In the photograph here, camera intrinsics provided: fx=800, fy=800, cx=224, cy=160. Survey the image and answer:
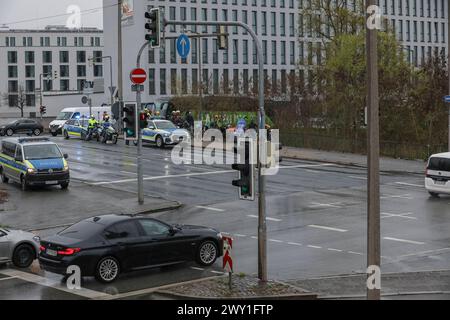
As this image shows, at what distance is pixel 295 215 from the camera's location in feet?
83.9

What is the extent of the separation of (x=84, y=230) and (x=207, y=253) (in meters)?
2.95

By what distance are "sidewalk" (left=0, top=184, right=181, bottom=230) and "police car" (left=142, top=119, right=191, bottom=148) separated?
1556 cm

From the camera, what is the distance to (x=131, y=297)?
1516 centimetres

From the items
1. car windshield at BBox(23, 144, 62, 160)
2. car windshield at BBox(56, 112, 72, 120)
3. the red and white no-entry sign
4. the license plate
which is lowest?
the license plate

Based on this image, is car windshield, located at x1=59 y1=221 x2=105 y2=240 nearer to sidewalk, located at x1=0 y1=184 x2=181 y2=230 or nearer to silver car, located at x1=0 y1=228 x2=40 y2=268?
silver car, located at x1=0 y1=228 x2=40 y2=268

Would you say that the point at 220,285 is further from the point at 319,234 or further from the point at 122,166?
the point at 122,166

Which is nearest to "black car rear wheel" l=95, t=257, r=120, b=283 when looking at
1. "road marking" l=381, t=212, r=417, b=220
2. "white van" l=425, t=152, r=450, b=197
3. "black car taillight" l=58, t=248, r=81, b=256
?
"black car taillight" l=58, t=248, r=81, b=256

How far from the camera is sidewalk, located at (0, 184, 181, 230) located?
2600cm

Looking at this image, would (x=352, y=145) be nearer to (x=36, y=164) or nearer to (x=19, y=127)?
(x=36, y=164)

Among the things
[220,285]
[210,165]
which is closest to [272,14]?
[210,165]

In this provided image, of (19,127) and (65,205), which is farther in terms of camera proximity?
(19,127)

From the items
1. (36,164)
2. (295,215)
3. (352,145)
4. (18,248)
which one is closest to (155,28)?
(18,248)

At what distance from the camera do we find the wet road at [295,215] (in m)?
17.8

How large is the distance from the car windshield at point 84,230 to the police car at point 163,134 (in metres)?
30.8
